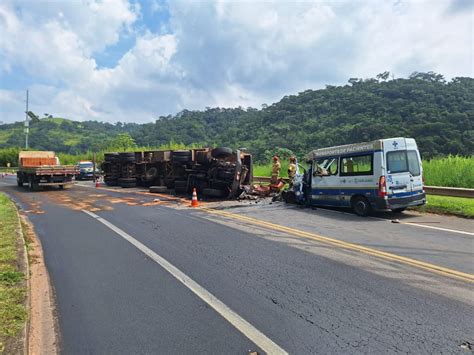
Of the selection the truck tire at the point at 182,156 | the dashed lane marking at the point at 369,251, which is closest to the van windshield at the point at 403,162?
the dashed lane marking at the point at 369,251

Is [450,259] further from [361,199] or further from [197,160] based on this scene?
[197,160]

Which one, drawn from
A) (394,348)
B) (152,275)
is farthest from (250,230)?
(394,348)

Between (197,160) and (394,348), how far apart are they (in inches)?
566

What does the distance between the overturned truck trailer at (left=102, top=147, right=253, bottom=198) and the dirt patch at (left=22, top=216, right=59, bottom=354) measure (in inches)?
379

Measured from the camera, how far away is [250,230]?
8805mm

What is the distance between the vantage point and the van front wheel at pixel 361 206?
10.8 metres

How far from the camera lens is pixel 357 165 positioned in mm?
11125

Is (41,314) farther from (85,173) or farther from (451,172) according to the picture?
(85,173)

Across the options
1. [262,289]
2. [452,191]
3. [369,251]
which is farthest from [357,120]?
[262,289]

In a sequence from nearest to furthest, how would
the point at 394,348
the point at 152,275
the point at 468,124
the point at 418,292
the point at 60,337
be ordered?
the point at 394,348, the point at 60,337, the point at 418,292, the point at 152,275, the point at 468,124

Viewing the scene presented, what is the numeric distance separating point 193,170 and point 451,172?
36.8 ft

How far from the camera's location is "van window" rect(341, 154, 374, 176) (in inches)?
420

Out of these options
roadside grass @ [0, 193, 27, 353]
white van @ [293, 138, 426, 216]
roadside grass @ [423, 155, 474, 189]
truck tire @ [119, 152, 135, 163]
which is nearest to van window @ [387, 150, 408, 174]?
white van @ [293, 138, 426, 216]

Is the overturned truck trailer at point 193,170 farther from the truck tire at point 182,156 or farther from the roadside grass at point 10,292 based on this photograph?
the roadside grass at point 10,292
